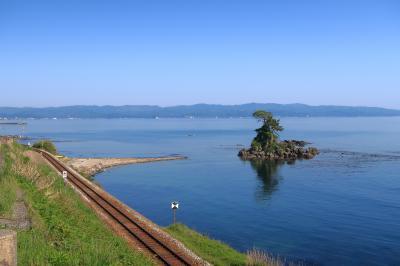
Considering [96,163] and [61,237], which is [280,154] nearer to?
[96,163]

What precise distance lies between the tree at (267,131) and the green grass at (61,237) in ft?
285

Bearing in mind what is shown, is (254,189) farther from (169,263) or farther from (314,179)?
(169,263)

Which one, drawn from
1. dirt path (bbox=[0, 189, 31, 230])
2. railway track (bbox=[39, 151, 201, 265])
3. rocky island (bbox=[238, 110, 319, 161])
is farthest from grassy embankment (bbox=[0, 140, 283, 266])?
rocky island (bbox=[238, 110, 319, 161])

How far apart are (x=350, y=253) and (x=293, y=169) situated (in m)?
55.3

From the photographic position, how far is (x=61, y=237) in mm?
19234

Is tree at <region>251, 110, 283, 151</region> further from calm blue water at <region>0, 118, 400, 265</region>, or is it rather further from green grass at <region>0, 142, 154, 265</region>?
green grass at <region>0, 142, 154, 265</region>

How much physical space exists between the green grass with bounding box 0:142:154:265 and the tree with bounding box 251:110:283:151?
285 feet

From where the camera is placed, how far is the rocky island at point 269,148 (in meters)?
112

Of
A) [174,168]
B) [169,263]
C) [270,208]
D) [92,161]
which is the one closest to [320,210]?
[270,208]

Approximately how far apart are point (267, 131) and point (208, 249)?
8756 centimetres

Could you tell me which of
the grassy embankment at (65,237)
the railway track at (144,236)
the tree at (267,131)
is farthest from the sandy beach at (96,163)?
the grassy embankment at (65,237)

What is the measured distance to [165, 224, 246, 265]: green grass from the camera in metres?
27.2

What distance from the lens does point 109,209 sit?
36.2m

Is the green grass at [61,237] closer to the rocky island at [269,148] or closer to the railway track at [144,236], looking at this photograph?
the railway track at [144,236]
